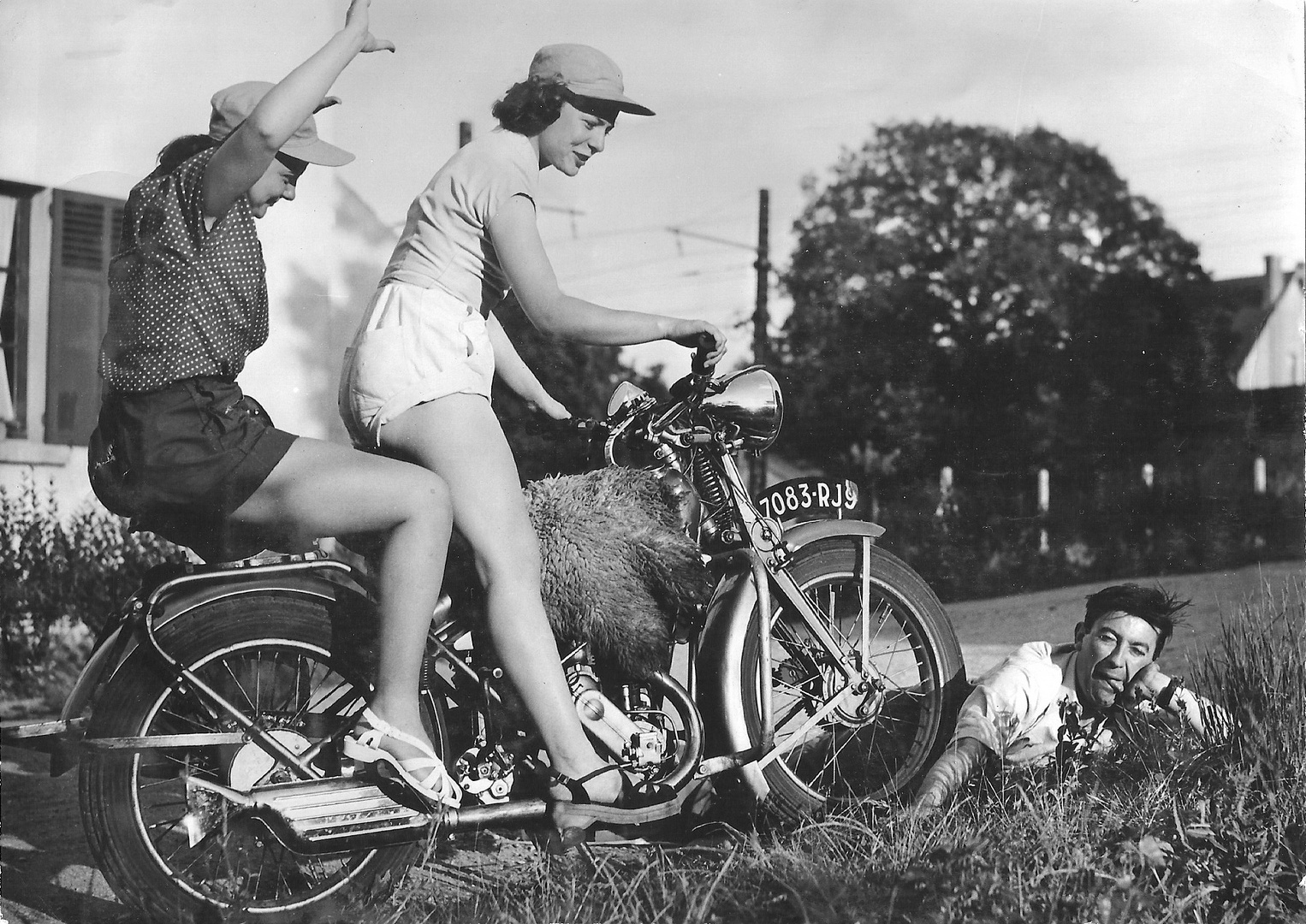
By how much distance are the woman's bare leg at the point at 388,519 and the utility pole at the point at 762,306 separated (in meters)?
1.30

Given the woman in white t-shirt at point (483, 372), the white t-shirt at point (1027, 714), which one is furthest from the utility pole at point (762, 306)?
the woman in white t-shirt at point (483, 372)

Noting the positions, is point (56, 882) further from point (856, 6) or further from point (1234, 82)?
point (1234, 82)

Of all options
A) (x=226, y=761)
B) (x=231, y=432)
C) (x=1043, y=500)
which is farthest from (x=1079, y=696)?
(x=231, y=432)

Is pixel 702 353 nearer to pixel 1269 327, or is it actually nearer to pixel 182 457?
pixel 182 457

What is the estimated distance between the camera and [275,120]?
233cm

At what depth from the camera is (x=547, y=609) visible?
2713 millimetres

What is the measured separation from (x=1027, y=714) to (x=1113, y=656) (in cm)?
36

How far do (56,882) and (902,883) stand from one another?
206cm

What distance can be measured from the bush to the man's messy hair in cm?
302

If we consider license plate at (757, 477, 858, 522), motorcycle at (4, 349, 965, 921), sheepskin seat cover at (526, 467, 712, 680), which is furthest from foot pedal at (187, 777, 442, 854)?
license plate at (757, 477, 858, 522)

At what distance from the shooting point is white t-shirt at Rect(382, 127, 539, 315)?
2633 millimetres

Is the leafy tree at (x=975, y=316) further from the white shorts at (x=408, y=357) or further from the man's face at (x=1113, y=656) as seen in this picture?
the white shorts at (x=408, y=357)

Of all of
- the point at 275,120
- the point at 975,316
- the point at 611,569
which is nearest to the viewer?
the point at 275,120

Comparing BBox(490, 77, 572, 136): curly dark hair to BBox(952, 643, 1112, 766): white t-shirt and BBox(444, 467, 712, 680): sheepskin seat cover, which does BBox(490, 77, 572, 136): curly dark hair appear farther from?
BBox(952, 643, 1112, 766): white t-shirt
